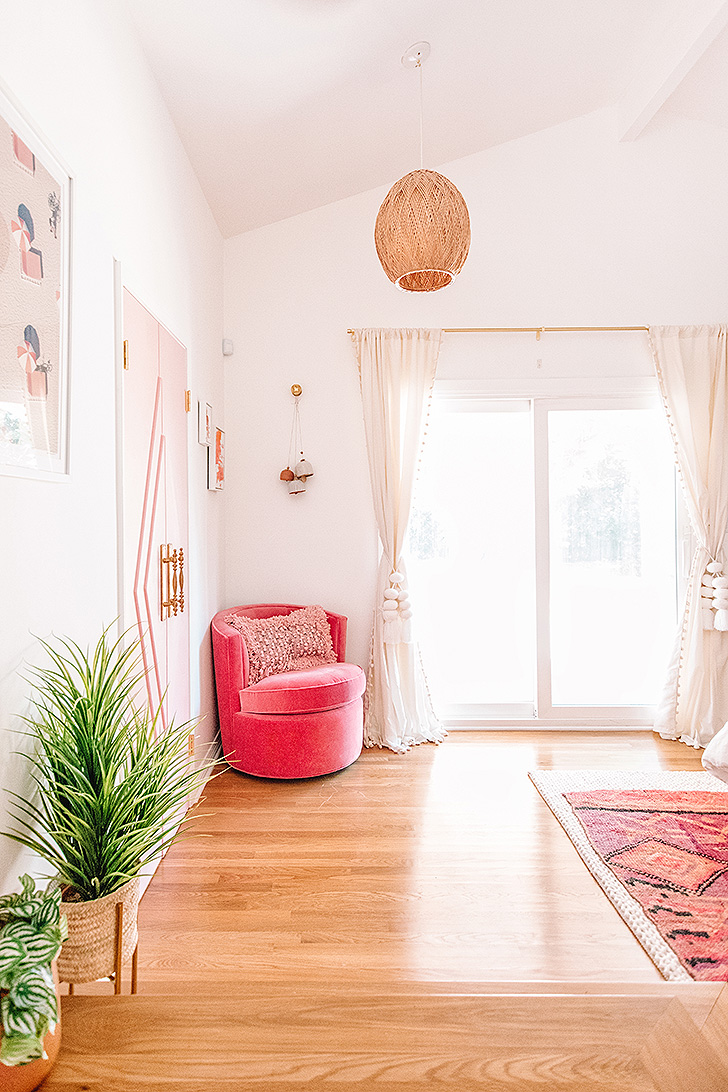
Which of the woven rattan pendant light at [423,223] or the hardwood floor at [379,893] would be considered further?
the woven rattan pendant light at [423,223]

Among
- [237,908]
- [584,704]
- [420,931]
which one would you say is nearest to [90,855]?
[237,908]

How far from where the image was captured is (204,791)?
132 inches

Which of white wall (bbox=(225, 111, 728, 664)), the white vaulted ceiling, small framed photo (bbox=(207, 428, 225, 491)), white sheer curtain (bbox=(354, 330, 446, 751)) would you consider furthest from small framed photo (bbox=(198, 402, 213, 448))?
the white vaulted ceiling

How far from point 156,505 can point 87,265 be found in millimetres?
967

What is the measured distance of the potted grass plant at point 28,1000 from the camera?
2.94 ft

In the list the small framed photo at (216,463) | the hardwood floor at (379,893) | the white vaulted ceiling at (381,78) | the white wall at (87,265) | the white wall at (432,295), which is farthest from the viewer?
the white wall at (432,295)

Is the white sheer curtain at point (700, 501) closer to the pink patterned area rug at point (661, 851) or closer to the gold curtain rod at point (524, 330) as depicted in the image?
the gold curtain rod at point (524, 330)

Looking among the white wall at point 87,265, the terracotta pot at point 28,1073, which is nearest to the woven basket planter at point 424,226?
the white wall at point 87,265

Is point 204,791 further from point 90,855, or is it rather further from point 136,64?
point 136,64

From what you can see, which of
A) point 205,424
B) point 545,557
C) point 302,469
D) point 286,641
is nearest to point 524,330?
point 545,557

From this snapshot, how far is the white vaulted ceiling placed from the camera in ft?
8.59

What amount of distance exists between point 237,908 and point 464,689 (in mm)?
2304

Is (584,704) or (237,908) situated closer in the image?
(237,908)

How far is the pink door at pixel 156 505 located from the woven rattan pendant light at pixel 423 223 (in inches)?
42.0
